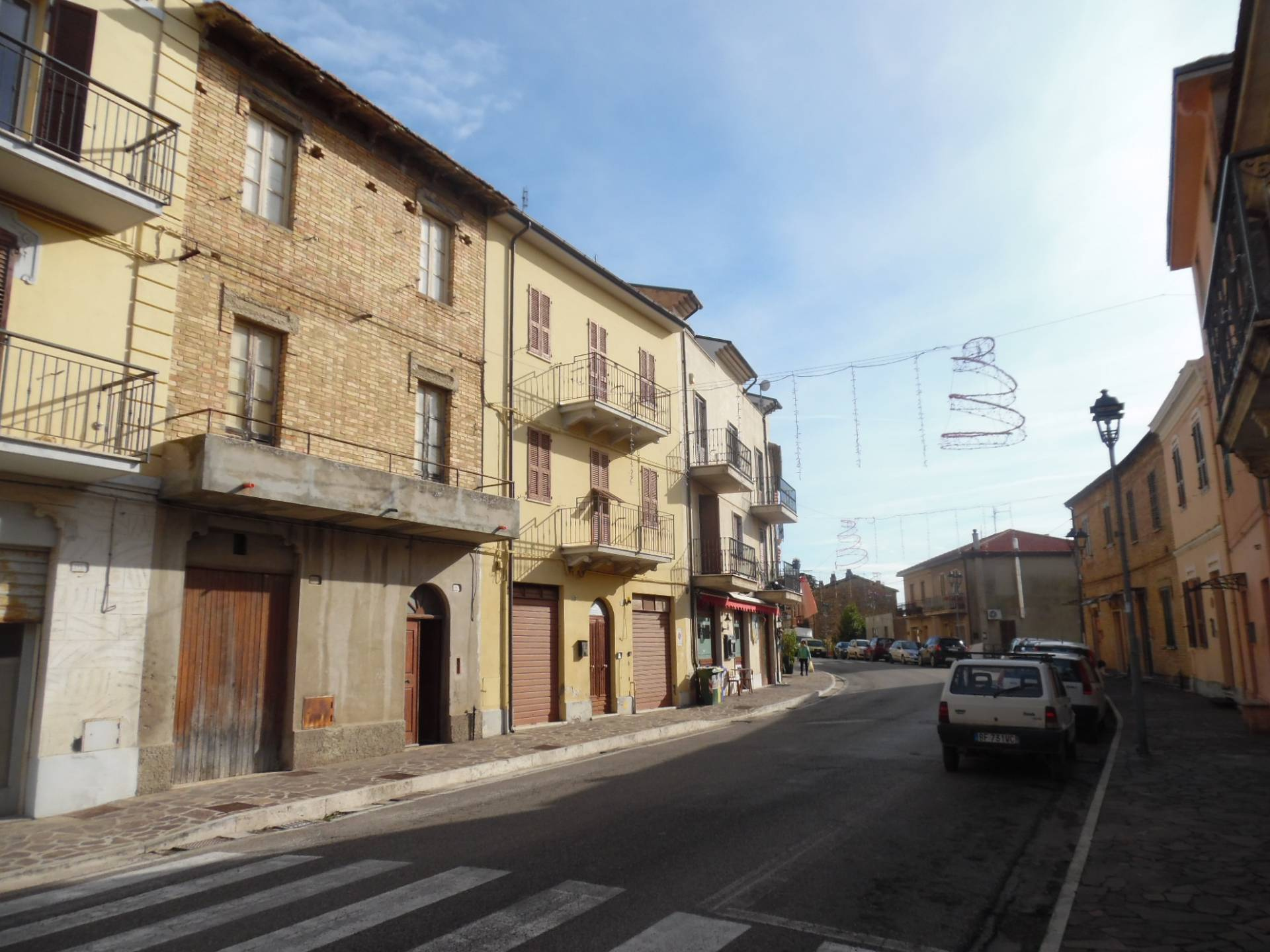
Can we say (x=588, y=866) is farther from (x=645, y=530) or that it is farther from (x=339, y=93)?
(x=645, y=530)

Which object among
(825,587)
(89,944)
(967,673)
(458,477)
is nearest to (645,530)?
(458,477)

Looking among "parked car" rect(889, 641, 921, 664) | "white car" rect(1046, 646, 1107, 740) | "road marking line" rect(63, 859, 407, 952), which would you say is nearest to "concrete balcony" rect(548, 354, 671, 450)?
"white car" rect(1046, 646, 1107, 740)

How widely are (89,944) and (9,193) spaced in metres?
8.35

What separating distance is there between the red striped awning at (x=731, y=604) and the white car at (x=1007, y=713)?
44.1 ft

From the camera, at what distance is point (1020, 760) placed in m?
12.5

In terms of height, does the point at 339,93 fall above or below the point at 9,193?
above

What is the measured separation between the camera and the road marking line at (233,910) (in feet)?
16.9

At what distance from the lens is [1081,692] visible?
14188 mm

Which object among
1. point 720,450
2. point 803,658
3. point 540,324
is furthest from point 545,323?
point 803,658

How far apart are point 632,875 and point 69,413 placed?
27.4 feet

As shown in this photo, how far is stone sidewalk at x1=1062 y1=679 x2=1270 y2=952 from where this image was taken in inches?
206

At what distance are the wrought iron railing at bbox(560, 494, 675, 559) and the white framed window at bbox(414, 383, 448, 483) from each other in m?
3.98

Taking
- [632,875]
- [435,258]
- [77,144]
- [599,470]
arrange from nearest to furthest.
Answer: [632,875] < [77,144] < [435,258] < [599,470]

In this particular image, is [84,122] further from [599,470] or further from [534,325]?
[599,470]
